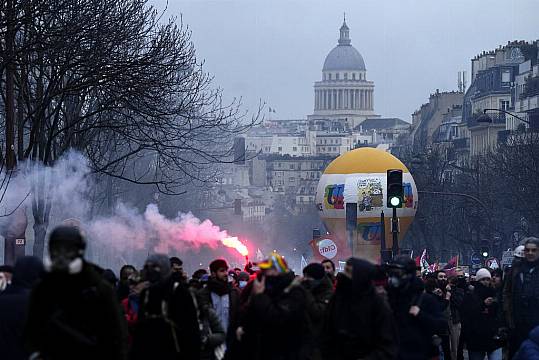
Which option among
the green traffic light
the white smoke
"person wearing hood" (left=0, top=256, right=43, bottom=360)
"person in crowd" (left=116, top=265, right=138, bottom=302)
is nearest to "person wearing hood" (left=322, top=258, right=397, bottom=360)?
"person wearing hood" (left=0, top=256, right=43, bottom=360)

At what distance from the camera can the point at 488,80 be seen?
438ft

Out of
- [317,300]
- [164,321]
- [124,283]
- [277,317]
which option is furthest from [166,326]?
[124,283]

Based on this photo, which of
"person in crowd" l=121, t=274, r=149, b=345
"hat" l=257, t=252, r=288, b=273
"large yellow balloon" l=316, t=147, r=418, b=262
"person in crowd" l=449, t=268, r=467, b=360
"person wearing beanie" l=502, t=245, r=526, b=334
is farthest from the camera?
"large yellow balloon" l=316, t=147, r=418, b=262

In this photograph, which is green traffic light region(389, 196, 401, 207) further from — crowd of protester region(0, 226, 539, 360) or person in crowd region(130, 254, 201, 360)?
person in crowd region(130, 254, 201, 360)

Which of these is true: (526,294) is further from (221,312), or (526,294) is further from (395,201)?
(395,201)

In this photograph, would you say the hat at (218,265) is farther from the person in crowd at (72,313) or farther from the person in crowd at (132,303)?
the person in crowd at (72,313)

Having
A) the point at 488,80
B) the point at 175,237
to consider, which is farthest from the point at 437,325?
the point at 488,80

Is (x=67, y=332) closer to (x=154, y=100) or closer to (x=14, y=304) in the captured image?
(x=14, y=304)

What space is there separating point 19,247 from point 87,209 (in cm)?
1629

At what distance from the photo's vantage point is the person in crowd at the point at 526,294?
18219 mm

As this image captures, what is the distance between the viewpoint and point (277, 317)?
13.4m

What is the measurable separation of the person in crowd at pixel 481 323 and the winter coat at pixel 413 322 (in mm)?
6312

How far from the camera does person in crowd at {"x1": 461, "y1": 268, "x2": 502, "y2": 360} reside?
2191 centimetres

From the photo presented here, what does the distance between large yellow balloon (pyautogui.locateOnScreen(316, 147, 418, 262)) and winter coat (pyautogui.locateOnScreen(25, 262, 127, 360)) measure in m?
50.5
